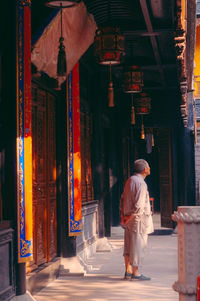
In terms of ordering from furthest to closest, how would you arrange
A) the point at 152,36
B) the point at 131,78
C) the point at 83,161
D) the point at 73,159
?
the point at 83,161
the point at 131,78
the point at 152,36
the point at 73,159

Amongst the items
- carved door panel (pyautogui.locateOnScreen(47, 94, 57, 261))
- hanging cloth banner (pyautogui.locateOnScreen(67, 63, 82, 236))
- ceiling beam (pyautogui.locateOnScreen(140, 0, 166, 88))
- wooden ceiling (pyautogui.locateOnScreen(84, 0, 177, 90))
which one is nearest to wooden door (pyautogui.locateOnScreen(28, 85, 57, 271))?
carved door panel (pyautogui.locateOnScreen(47, 94, 57, 261))

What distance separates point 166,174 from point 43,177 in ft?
25.6

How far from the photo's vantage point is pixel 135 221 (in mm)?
7980

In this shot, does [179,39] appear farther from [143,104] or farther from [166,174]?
[166,174]

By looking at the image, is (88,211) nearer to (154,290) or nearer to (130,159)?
(154,290)

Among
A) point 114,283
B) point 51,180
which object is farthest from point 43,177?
point 114,283

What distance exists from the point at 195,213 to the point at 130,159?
1523cm

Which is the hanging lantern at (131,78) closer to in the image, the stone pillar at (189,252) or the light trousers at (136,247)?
the light trousers at (136,247)

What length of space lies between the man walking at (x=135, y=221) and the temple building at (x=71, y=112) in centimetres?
87

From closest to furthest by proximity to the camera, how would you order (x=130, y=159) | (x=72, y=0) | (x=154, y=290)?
(x=72, y=0) → (x=154, y=290) → (x=130, y=159)

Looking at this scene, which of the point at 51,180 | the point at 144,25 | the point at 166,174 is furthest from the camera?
the point at 166,174

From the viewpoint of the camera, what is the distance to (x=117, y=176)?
55.5 ft

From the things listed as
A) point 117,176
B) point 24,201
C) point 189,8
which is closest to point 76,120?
point 189,8

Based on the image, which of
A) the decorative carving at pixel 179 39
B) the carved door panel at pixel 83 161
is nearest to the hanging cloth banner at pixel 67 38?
the decorative carving at pixel 179 39
